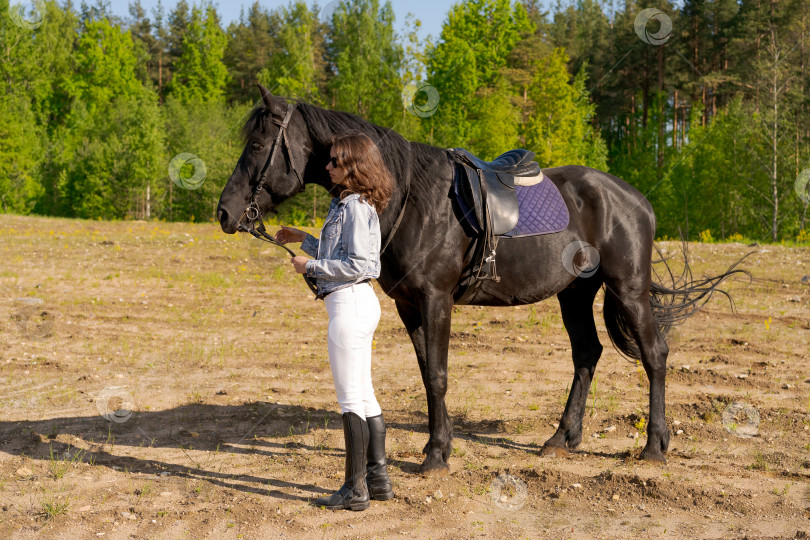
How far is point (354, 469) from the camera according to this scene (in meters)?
4.68

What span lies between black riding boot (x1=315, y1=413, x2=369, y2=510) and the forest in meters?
22.9

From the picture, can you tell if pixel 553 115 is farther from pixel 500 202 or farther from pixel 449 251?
pixel 449 251

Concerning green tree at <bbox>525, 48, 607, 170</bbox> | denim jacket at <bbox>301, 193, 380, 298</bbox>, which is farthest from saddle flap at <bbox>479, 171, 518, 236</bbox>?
green tree at <bbox>525, 48, 607, 170</bbox>

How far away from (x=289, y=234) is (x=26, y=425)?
3741 mm

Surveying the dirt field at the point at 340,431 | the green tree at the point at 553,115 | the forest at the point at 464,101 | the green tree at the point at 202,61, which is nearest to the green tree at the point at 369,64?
the forest at the point at 464,101

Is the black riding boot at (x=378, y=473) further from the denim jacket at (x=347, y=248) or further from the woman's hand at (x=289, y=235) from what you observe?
the woman's hand at (x=289, y=235)

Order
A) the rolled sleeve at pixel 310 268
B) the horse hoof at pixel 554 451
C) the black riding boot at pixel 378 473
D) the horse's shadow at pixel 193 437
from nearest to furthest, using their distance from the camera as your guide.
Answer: the rolled sleeve at pixel 310 268 → the black riding boot at pixel 378 473 → the horse's shadow at pixel 193 437 → the horse hoof at pixel 554 451

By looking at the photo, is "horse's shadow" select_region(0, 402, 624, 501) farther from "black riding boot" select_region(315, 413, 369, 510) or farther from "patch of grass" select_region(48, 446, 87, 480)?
"black riding boot" select_region(315, 413, 369, 510)

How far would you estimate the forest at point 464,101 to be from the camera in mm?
35500

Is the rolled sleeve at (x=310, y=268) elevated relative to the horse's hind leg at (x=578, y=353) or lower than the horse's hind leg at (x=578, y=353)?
elevated

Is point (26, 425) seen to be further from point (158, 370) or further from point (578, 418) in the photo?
point (578, 418)

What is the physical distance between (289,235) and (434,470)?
2202 millimetres

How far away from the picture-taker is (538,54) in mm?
46094

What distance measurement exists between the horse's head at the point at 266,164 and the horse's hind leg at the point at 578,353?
2914 mm
